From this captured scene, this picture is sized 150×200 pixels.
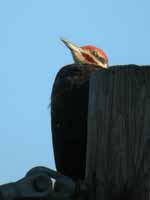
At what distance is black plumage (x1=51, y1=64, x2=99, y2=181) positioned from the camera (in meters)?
4.10

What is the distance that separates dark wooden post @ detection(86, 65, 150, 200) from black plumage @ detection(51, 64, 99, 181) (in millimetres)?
1321

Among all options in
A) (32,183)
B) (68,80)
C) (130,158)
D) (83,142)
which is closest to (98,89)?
(130,158)

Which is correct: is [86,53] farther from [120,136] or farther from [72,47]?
[120,136]

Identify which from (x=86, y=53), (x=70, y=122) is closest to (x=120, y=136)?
(x=70, y=122)

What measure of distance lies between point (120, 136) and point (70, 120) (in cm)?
206

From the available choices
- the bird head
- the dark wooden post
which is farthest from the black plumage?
the bird head

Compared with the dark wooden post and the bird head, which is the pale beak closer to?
the bird head

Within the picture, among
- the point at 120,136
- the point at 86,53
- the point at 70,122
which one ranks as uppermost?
the point at 86,53

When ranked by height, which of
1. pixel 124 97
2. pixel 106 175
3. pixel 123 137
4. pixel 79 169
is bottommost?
pixel 79 169

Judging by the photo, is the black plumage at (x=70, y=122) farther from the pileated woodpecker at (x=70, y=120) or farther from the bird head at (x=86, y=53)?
the bird head at (x=86, y=53)

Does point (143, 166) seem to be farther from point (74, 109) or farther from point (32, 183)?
point (74, 109)

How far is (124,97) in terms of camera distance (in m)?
2.47

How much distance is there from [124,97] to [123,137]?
7.4 inches

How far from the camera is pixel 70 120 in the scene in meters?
4.49
